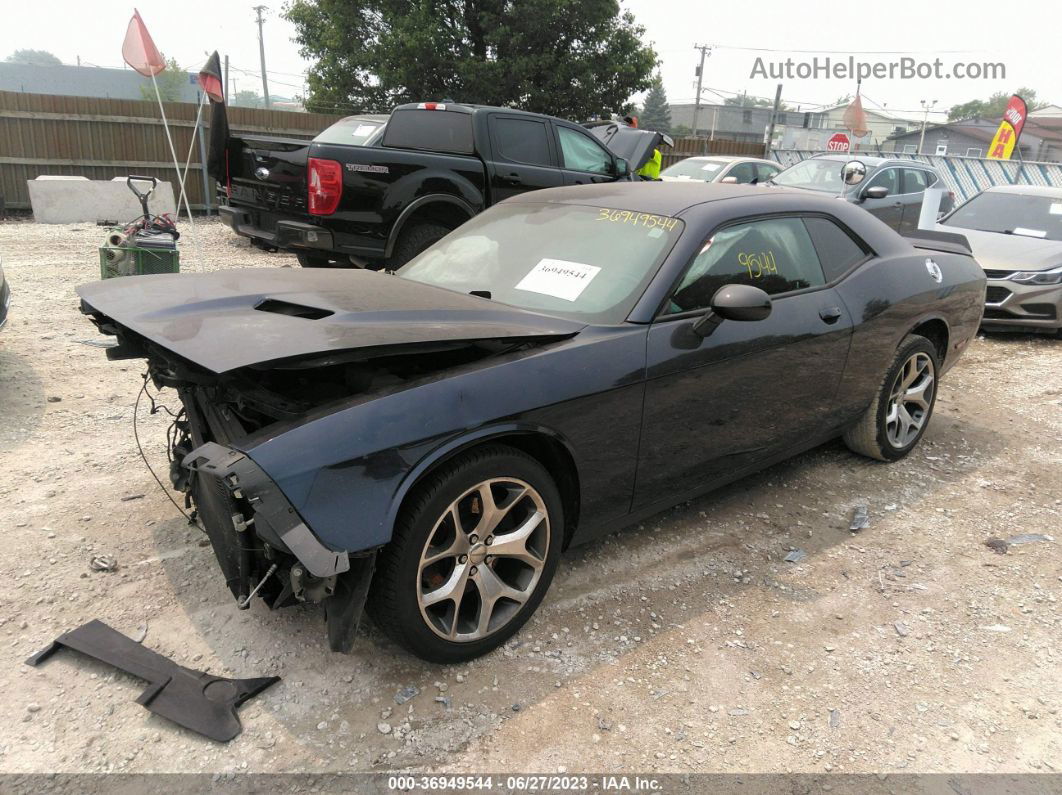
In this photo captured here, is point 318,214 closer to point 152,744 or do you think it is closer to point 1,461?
point 1,461

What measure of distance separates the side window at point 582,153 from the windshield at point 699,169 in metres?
4.57

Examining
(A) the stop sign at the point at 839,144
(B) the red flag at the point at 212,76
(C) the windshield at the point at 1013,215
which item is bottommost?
(C) the windshield at the point at 1013,215

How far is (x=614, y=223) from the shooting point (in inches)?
137

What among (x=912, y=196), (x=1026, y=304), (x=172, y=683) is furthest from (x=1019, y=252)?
(x=172, y=683)

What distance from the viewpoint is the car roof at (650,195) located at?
352 cm

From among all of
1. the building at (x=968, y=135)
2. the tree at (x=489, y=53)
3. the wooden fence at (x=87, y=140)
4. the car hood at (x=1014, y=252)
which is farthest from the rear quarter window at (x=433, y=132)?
the building at (x=968, y=135)

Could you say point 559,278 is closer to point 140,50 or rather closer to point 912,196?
point 912,196

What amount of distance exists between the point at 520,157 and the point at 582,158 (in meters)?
0.90

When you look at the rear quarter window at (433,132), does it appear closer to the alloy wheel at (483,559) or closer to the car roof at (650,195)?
the car roof at (650,195)

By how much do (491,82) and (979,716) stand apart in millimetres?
19944

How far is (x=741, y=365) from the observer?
3.37 meters

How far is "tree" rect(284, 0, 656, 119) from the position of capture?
Answer: 19953mm

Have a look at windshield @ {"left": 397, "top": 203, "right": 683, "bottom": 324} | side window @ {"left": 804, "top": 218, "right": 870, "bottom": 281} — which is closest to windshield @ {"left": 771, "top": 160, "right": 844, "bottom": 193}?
side window @ {"left": 804, "top": 218, "right": 870, "bottom": 281}

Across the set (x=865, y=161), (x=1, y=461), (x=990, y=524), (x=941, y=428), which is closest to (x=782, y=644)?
(x=990, y=524)
